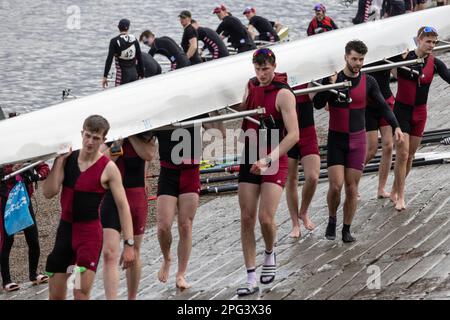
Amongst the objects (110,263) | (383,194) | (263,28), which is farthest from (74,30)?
(110,263)

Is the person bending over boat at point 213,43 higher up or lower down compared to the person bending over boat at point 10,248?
higher up

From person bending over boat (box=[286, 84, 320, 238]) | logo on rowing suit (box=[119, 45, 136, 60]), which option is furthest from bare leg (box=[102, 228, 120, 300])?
logo on rowing suit (box=[119, 45, 136, 60])

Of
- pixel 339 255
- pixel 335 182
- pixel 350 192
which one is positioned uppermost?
pixel 335 182

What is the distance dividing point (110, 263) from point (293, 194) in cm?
296

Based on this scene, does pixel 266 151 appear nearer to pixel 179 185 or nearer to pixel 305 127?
pixel 179 185

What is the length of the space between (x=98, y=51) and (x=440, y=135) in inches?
934

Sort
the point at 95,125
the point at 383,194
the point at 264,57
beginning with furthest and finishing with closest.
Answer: the point at 383,194, the point at 264,57, the point at 95,125

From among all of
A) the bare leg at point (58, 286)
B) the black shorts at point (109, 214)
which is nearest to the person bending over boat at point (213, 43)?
the black shorts at point (109, 214)

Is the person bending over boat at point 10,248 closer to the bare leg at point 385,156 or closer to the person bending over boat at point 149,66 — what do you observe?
the bare leg at point 385,156

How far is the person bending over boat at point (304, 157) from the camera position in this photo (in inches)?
439

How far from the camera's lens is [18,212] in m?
10.9

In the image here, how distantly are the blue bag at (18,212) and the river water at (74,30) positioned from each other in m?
17.2

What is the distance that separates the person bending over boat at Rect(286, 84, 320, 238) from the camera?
1115 cm
